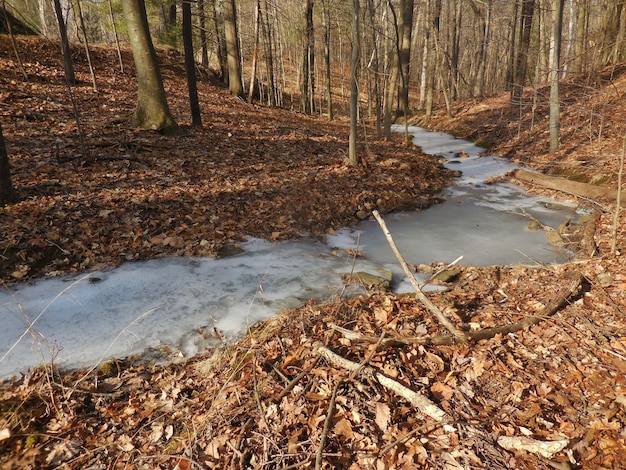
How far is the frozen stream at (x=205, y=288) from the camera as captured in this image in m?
4.01

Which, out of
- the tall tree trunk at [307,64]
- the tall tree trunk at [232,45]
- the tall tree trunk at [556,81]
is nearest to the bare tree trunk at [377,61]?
the tall tree trunk at [307,64]

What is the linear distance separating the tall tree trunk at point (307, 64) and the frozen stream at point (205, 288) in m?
15.2

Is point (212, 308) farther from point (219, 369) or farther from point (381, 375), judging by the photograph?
point (381, 375)

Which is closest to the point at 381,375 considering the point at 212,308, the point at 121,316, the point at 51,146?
the point at 212,308

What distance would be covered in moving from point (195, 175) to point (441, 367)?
708 centimetres

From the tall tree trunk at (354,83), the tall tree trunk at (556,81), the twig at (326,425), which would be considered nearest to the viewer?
the twig at (326,425)

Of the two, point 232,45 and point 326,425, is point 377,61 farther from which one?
point 326,425

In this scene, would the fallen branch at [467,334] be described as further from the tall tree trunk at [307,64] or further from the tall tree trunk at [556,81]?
the tall tree trunk at [307,64]

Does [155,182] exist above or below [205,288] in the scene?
above

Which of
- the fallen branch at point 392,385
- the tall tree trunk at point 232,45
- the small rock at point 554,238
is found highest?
the tall tree trunk at point 232,45

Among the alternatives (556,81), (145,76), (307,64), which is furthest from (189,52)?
(307,64)

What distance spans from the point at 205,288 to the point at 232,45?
669 inches

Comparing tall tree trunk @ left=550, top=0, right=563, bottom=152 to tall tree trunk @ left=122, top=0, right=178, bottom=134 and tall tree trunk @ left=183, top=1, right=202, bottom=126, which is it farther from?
tall tree trunk @ left=122, top=0, right=178, bottom=134

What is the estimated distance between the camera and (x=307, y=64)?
69.6 ft
